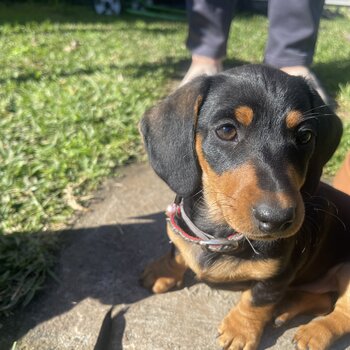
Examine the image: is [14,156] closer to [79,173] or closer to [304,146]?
[79,173]

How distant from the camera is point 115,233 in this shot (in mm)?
3193

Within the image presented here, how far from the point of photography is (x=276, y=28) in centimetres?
466

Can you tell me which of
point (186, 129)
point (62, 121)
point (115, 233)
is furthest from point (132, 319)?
point (62, 121)

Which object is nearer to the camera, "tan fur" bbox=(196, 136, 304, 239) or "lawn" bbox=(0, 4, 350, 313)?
"tan fur" bbox=(196, 136, 304, 239)

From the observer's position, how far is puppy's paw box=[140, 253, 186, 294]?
109 inches

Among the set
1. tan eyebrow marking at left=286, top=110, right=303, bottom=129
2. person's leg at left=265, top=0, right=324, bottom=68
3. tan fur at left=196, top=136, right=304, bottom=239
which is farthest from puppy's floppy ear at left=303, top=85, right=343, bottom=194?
person's leg at left=265, top=0, right=324, bottom=68

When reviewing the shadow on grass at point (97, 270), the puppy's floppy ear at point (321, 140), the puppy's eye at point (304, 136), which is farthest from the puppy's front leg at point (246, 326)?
the puppy's eye at point (304, 136)

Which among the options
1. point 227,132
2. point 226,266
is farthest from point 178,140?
point 226,266

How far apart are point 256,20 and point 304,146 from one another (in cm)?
767

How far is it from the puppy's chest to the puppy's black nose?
17.6 inches

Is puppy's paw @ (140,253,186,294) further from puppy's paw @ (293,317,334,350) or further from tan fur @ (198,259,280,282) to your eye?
puppy's paw @ (293,317,334,350)

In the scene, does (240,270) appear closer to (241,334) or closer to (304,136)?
(241,334)

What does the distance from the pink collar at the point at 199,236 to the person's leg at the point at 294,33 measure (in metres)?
2.51

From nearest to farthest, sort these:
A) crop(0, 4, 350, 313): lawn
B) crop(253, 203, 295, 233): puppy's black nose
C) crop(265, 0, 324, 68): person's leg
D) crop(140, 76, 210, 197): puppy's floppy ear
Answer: crop(253, 203, 295, 233): puppy's black nose → crop(140, 76, 210, 197): puppy's floppy ear → crop(0, 4, 350, 313): lawn → crop(265, 0, 324, 68): person's leg
